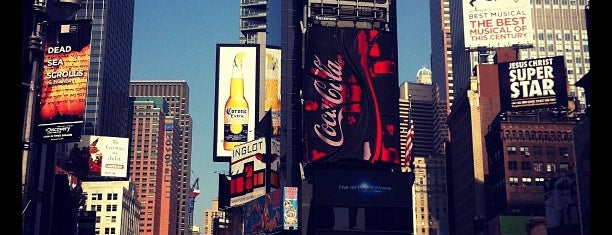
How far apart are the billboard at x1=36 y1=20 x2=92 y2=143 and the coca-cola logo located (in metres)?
30.8

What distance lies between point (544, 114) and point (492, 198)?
20.9m

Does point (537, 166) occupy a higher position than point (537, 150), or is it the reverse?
point (537, 150)

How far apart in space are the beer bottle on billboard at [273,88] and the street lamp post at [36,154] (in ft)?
148

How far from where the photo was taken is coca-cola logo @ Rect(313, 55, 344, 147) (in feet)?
341

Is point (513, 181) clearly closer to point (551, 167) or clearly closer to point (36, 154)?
point (551, 167)

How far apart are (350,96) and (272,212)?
64.1 ft

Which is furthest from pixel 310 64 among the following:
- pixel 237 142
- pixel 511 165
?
pixel 511 165

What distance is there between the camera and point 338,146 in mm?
104000

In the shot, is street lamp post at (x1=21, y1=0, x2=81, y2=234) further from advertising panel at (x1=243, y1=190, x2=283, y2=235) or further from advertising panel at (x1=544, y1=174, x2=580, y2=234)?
advertising panel at (x1=544, y1=174, x2=580, y2=234)

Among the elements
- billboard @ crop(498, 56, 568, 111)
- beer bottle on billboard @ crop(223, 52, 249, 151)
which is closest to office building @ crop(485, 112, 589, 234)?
billboard @ crop(498, 56, 568, 111)

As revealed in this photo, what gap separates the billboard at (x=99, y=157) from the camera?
16762 cm

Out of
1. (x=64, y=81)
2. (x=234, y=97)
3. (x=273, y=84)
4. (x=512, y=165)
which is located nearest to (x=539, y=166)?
(x=512, y=165)

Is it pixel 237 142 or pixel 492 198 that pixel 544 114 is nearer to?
pixel 492 198

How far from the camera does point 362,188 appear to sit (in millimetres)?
103500
